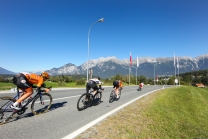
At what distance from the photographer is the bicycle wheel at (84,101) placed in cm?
715

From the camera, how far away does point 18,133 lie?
4109mm

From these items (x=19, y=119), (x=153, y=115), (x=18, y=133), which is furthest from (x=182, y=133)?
(x=19, y=119)

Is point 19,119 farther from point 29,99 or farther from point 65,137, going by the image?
point 65,137

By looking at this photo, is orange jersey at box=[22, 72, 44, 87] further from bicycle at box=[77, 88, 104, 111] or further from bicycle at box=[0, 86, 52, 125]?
bicycle at box=[77, 88, 104, 111]

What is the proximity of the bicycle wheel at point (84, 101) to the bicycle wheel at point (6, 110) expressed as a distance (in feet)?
8.95

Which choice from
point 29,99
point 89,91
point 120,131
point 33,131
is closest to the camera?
point 33,131

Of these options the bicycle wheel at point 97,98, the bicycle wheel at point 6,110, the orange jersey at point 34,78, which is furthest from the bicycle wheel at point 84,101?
the bicycle wheel at point 6,110

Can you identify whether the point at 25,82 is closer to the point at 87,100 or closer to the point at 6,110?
the point at 6,110

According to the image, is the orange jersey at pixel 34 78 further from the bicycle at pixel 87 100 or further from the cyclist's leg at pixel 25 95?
the bicycle at pixel 87 100

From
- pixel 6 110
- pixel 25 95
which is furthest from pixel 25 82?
pixel 6 110

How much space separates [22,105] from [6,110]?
54 cm

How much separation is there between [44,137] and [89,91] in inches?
175

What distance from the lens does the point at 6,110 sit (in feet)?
16.9

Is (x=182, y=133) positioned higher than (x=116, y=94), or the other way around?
(x=116, y=94)
